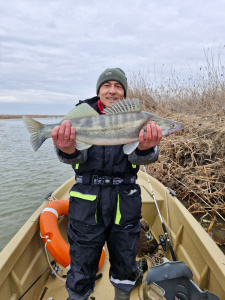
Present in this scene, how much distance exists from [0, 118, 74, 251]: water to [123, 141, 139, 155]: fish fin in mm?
4801

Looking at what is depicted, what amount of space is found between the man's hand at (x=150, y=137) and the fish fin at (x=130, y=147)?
0.06 meters

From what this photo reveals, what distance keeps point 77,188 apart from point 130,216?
Answer: 0.62 metres

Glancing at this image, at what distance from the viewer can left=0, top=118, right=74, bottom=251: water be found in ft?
21.6

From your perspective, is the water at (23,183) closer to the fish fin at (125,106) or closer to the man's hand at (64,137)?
the man's hand at (64,137)

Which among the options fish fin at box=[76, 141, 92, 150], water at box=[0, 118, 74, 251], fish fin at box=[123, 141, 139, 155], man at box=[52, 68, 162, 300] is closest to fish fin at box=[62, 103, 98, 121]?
man at box=[52, 68, 162, 300]

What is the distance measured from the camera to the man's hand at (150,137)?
2264mm

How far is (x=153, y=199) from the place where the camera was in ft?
→ 14.8

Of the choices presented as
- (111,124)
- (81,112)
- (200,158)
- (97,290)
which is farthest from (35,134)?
(200,158)

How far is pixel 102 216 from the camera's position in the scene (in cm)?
231

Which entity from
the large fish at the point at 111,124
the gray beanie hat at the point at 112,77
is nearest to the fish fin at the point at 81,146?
the large fish at the point at 111,124

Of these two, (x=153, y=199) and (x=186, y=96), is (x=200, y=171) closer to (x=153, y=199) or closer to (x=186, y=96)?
(x=153, y=199)

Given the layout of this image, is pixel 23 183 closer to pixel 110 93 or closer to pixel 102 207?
pixel 110 93

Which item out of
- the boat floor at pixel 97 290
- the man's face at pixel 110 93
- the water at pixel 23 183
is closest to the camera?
the man's face at pixel 110 93

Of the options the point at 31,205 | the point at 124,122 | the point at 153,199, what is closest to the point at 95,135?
the point at 124,122
